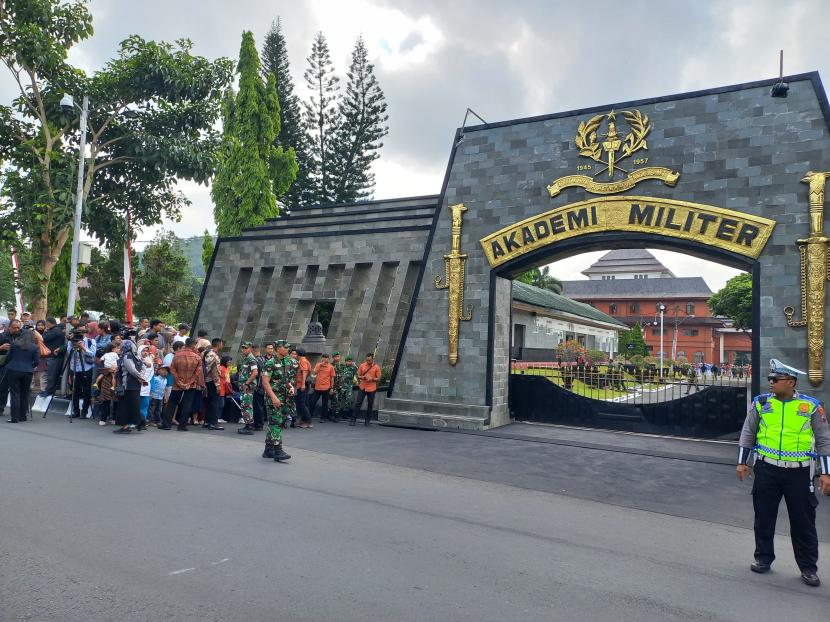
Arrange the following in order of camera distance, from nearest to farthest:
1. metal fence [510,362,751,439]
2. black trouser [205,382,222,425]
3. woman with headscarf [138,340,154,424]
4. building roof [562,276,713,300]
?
woman with headscarf [138,340,154,424] → metal fence [510,362,751,439] → black trouser [205,382,222,425] → building roof [562,276,713,300]

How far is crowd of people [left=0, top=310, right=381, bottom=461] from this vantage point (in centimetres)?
1123

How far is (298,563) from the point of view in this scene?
15.3ft

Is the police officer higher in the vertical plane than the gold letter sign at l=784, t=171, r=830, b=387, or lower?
lower

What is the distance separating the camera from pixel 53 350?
14.1m

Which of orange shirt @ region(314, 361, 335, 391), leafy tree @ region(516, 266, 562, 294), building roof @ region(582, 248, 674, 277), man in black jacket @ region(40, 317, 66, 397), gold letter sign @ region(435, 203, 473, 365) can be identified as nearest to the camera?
gold letter sign @ region(435, 203, 473, 365)

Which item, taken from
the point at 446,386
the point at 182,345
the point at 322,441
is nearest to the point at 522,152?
the point at 446,386

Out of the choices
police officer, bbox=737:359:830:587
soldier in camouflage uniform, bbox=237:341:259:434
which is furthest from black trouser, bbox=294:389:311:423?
police officer, bbox=737:359:830:587

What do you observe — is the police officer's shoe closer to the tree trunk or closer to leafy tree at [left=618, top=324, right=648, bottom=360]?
the tree trunk

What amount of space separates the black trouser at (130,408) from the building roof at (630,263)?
82269mm

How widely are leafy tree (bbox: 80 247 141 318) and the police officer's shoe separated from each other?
32.9 metres

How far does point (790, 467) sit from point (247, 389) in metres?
9.45

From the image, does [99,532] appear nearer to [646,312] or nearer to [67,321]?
[67,321]

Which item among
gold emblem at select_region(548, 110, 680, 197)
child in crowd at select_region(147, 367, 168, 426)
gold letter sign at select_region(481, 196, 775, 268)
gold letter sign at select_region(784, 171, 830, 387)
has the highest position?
gold emblem at select_region(548, 110, 680, 197)

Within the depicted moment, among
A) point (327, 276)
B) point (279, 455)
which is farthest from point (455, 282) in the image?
point (279, 455)
